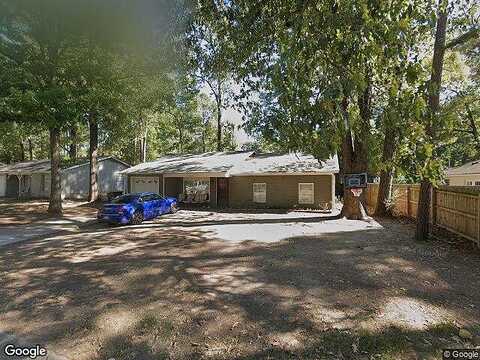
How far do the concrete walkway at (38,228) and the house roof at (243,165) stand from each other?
768 centimetres

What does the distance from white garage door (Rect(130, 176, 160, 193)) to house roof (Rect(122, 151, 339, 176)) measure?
2.36 ft

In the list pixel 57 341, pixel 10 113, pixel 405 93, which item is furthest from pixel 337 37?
pixel 10 113

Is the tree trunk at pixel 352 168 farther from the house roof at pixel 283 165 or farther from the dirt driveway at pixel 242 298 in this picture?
the dirt driveway at pixel 242 298

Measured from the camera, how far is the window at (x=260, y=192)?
847 inches

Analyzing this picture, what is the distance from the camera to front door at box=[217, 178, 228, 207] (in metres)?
22.9

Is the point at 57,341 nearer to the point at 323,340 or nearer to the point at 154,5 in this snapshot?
the point at 323,340

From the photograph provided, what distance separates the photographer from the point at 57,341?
452 cm

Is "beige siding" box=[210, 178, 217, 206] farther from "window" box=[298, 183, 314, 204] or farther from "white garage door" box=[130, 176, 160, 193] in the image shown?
"window" box=[298, 183, 314, 204]

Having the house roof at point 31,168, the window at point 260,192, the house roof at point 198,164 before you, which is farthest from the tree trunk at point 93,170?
the window at point 260,192

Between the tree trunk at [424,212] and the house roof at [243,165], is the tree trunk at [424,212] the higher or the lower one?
the lower one

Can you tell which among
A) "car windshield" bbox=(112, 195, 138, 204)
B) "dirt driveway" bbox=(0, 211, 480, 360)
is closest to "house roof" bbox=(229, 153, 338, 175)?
"car windshield" bbox=(112, 195, 138, 204)

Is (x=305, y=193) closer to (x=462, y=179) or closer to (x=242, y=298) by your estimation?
(x=242, y=298)

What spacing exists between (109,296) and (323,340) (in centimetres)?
388

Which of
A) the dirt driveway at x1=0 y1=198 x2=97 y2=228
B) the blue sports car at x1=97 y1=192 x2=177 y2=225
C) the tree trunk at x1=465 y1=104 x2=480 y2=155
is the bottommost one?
the dirt driveway at x1=0 y1=198 x2=97 y2=228
